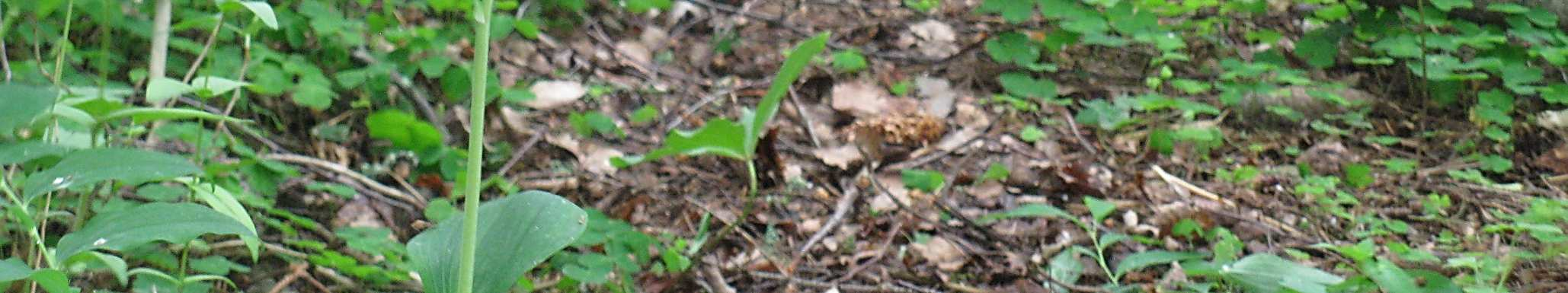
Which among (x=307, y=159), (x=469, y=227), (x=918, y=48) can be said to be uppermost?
(x=469, y=227)

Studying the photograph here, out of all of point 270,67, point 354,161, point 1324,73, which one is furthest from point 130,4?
point 1324,73

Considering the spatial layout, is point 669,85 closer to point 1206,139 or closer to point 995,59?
point 995,59

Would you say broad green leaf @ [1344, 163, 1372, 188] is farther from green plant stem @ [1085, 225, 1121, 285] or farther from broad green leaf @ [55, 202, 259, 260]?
broad green leaf @ [55, 202, 259, 260]

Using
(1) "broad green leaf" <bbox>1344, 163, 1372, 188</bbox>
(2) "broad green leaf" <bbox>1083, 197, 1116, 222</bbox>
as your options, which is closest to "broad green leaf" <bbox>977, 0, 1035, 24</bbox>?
(1) "broad green leaf" <bbox>1344, 163, 1372, 188</bbox>

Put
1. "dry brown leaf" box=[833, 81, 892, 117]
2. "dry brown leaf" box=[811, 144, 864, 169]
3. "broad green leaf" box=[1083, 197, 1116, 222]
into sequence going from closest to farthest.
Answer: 1. "broad green leaf" box=[1083, 197, 1116, 222]
2. "dry brown leaf" box=[811, 144, 864, 169]
3. "dry brown leaf" box=[833, 81, 892, 117]

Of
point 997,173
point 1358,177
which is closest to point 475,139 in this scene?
point 997,173
